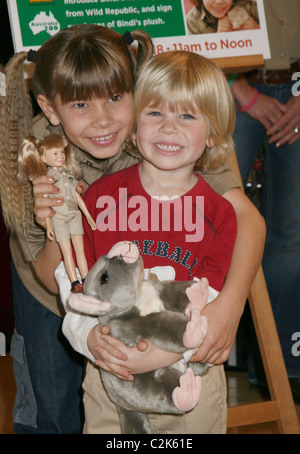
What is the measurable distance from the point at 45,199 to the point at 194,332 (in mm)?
307

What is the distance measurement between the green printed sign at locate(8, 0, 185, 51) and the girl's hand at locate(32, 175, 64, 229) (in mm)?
405

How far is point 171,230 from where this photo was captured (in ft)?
3.53

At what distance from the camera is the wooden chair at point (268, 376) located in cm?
156

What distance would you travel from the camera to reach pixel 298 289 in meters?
1.91

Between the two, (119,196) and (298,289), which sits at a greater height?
(119,196)

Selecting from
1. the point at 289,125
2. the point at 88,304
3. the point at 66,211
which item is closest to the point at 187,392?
the point at 88,304

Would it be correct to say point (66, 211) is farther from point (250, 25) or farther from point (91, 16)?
point (250, 25)

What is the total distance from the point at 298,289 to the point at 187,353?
0.96 m

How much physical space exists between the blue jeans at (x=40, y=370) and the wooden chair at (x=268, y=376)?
0.40 m

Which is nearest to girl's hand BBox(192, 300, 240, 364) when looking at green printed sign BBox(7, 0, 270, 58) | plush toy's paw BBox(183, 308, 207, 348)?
plush toy's paw BBox(183, 308, 207, 348)

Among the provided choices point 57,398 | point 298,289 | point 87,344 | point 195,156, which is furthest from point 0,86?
point 298,289

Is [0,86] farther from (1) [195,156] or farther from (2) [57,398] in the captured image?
(2) [57,398]

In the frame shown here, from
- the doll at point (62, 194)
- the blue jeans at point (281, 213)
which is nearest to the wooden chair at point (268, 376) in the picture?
the blue jeans at point (281, 213)

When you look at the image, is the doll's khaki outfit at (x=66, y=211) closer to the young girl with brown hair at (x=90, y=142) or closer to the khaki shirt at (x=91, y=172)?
the young girl with brown hair at (x=90, y=142)
